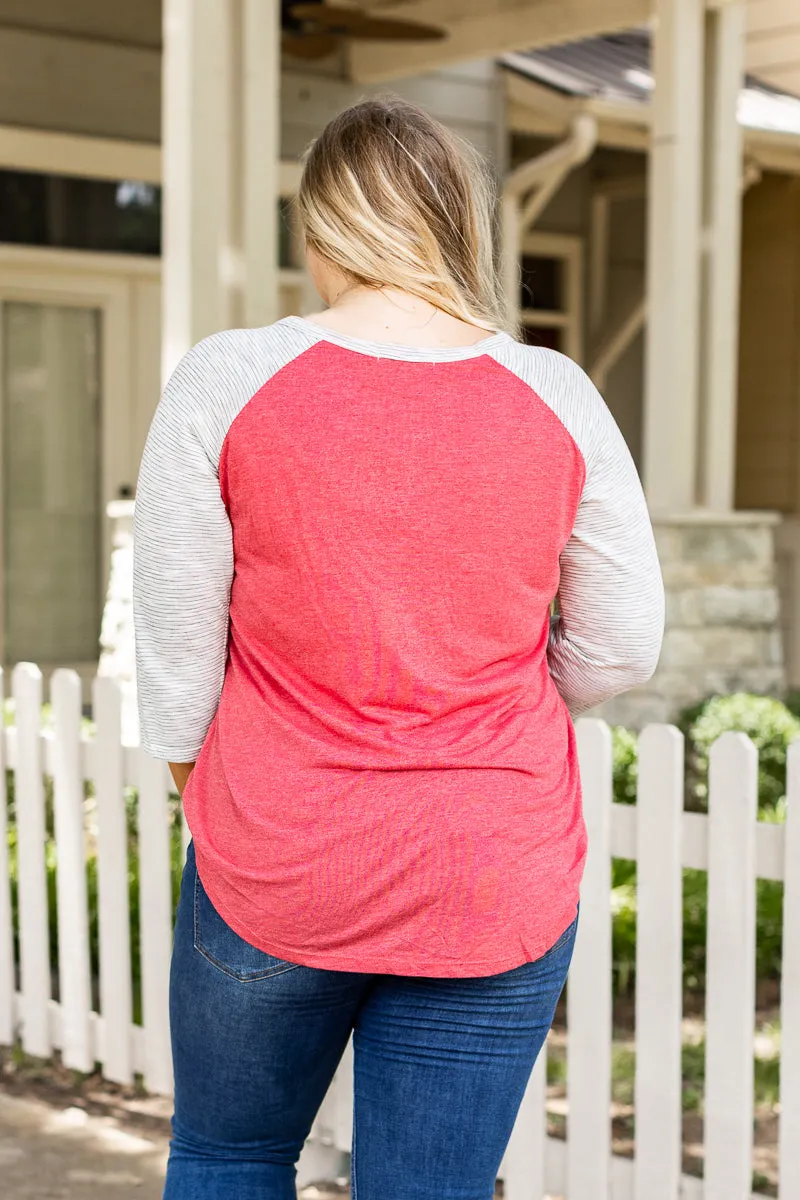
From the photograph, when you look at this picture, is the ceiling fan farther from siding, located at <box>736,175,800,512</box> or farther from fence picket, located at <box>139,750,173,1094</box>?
fence picket, located at <box>139,750,173,1094</box>

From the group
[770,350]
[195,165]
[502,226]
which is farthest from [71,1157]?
[770,350]

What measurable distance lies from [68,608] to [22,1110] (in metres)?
5.00

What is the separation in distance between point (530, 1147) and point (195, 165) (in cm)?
386

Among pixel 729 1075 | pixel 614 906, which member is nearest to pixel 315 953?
pixel 729 1075

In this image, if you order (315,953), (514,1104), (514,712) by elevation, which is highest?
(514,712)

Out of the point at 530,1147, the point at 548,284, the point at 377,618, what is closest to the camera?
the point at 377,618

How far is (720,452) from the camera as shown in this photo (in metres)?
6.67

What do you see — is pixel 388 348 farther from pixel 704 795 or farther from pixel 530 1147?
pixel 704 795

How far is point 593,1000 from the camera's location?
280 cm

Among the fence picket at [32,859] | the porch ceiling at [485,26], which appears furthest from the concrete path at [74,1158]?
the porch ceiling at [485,26]

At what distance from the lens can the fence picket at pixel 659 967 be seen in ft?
8.84

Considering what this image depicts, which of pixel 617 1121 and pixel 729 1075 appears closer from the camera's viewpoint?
pixel 729 1075

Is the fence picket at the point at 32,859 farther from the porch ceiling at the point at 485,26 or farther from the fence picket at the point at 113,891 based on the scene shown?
the porch ceiling at the point at 485,26

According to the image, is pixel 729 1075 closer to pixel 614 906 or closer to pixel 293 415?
pixel 293 415
